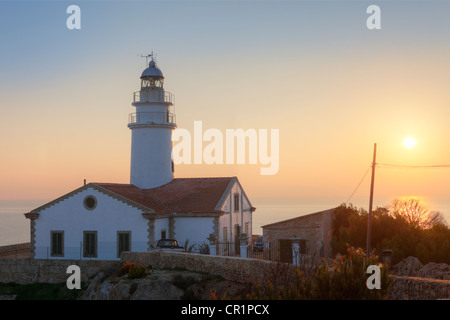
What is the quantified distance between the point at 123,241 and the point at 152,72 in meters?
13.0

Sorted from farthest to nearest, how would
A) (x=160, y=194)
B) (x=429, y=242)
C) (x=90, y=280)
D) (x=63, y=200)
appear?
(x=160, y=194)
(x=63, y=200)
(x=90, y=280)
(x=429, y=242)

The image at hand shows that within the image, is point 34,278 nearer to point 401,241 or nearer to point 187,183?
point 187,183

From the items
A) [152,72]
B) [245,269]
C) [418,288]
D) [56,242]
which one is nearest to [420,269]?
[245,269]

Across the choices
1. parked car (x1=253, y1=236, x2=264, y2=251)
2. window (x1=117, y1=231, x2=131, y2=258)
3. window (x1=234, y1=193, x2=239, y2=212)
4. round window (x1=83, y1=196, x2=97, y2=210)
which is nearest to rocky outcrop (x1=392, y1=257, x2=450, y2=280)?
window (x1=234, y1=193, x2=239, y2=212)

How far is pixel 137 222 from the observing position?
35000mm

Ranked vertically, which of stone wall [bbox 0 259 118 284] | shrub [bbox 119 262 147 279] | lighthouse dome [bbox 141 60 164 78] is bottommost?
stone wall [bbox 0 259 118 284]

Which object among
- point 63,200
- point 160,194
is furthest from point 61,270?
→ point 160,194

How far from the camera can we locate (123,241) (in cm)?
3516

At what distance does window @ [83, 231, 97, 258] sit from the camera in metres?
35.4

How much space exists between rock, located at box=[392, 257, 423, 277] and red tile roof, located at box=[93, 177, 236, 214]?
11796 millimetres

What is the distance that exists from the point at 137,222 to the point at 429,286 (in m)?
20.4

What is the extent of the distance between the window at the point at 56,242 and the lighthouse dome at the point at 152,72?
41.8 ft

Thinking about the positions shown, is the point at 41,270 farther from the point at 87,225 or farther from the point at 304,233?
the point at 304,233

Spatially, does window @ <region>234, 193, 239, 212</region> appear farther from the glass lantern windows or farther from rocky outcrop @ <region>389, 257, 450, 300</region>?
rocky outcrop @ <region>389, 257, 450, 300</region>
